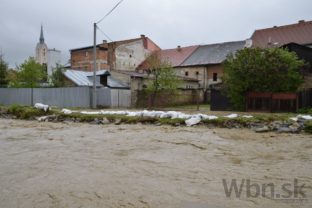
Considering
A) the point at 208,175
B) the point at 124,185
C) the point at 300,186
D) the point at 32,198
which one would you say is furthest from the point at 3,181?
the point at 300,186

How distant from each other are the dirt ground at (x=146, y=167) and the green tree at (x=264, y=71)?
746cm

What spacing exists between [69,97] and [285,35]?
84.5 feet

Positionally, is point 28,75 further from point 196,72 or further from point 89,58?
point 196,72

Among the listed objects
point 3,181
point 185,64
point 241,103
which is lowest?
point 3,181

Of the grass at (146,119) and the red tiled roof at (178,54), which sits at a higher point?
the red tiled roof at (178,54)

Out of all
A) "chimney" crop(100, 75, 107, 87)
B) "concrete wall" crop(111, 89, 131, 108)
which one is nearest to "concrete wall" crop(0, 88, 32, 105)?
"chimney" crop(100, 75, 107, 87)

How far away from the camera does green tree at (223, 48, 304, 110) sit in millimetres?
18734

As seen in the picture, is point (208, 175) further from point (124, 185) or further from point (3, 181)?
point (3, 181)

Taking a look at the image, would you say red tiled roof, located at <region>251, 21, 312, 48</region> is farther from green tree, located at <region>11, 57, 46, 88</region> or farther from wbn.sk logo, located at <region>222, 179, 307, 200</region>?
wbn.sk logo, located at <region>222, 179, 307, 200</region>

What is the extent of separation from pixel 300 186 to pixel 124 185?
3.15 m

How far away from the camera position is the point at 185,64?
41.0 metres

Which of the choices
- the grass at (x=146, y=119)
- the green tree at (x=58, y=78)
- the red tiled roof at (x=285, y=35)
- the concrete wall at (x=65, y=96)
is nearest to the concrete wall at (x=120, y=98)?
the concrete wall at (x=65, y=96)

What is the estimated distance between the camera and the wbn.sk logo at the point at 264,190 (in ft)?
16.6

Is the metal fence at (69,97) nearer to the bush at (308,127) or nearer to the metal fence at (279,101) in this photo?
the metal fence at (279,101)
